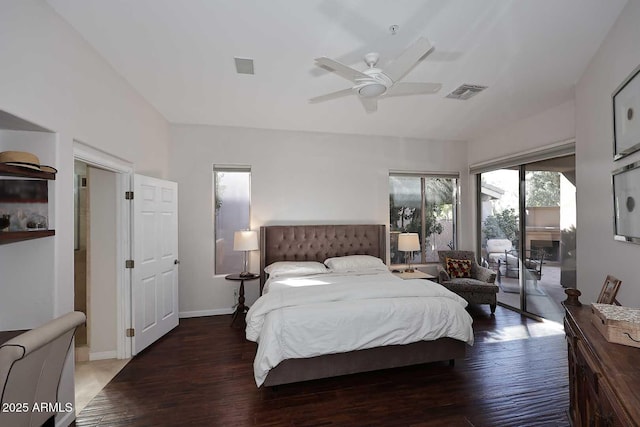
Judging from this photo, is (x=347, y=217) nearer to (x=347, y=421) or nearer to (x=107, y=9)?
(x=347, y=421)

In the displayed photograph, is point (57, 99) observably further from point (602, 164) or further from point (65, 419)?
point (602, 164)

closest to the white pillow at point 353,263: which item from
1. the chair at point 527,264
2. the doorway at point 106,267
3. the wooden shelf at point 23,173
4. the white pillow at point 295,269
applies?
the white pillow at point 295,269

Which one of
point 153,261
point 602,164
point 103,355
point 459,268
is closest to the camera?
point 602,164

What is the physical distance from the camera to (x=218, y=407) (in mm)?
2314

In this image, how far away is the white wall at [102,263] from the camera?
125 inches

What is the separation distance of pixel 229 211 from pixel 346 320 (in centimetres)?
298

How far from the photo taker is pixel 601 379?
1084 mm

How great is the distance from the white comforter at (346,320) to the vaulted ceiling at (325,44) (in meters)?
2.22

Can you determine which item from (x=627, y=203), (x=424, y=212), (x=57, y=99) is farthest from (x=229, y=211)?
(x=627, y=203)

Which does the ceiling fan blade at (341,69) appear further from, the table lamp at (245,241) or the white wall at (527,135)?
the white wall at (527,135)

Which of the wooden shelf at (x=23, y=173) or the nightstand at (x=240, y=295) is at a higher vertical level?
the wooden shelf at (x=23, y=173)

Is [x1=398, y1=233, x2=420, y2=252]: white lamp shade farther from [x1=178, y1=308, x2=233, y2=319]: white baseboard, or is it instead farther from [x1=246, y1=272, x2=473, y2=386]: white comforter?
[x1=178, y1=308, x2=233, y2=319]: white baseboard

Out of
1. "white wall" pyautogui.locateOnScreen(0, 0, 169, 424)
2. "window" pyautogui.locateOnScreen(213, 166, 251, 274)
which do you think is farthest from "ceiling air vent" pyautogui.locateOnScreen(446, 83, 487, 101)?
"white wall" pyautogui.locateOnScreen(0, 0, 169, 424)

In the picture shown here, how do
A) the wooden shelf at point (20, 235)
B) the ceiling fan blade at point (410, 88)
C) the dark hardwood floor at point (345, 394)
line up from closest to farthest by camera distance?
the wooden shelf at point (20, 235) < the dark hardwood floor at point (345, 394) < the ceiling fan blade at point (410, 88)
